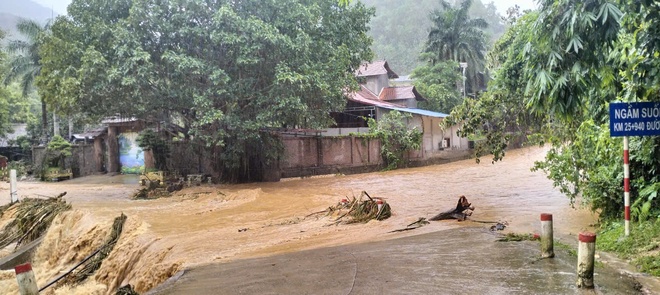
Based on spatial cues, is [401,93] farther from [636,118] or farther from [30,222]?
[636,118]

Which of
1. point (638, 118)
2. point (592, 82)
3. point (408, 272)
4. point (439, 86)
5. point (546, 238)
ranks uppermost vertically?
point (439, 86)

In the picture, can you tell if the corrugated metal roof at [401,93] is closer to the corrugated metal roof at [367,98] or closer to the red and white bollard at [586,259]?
the corrugated metal roof at [367,98]

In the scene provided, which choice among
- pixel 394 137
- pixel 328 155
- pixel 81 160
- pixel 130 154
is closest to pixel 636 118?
pixel 328 155

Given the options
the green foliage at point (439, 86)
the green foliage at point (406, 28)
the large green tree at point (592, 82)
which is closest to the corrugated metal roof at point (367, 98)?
the green foliage at point (439, 86)

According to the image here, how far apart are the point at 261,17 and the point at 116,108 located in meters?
6.28

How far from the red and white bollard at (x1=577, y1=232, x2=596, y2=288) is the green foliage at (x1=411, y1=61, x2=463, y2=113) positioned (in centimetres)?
3429

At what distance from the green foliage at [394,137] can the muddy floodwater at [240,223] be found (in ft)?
27.6

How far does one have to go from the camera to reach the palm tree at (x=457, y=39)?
146ft

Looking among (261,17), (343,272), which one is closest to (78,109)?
(261,17)

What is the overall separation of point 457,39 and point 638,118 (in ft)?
131

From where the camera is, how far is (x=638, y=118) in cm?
667

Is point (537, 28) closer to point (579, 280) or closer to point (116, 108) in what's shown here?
point (579, 280)

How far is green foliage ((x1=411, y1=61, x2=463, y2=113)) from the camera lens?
127ft

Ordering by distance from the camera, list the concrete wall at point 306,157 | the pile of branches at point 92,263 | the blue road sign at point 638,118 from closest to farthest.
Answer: the blue road sign at point 638,118 → the pile of branches at point 92,263 → the concrete wall at point 306,157
